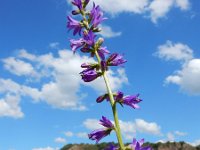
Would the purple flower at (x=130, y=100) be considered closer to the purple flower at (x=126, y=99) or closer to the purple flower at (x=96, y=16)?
the purple flower at (x=126, y=99)

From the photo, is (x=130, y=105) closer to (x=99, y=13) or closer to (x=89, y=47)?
(x=89, y=47)

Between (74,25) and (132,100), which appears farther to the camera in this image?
(74,25)

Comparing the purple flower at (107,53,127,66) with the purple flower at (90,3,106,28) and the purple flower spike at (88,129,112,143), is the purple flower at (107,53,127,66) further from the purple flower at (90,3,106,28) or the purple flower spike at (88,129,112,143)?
the purple flower spike at (88,129,112,143)

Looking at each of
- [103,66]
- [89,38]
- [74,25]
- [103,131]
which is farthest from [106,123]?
[74,25]

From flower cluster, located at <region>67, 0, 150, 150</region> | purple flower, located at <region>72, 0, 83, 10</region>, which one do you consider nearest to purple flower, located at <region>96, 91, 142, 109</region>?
flower cluster, located at <region>67, 0, 150, 150</region>

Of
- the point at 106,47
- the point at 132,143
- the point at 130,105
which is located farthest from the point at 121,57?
the point at 132,143

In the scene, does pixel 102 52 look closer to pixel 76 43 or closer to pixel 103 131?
pixel 76 43
